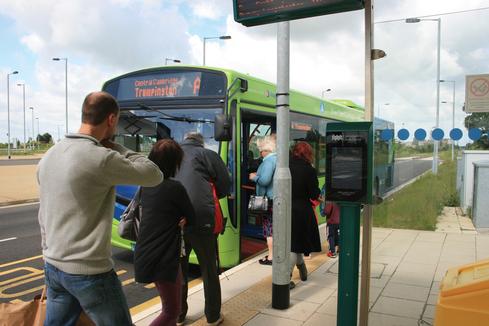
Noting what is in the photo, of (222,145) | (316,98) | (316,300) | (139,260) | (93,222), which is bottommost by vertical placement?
(316,300)

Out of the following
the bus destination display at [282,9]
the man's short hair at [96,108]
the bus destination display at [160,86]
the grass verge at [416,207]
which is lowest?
the grass verge at [416,207]

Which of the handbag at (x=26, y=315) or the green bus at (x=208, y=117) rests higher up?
the green bus at (x=208, y=117)

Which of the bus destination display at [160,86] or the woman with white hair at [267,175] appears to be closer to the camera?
the woman with white hair at [267,175]

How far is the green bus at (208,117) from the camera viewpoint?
21.9 feet

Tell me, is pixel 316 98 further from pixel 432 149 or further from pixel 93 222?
pixel 432 149

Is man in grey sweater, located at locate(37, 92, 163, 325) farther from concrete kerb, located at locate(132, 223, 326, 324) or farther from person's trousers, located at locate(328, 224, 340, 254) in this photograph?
person's trousers, located at locate(328, 224, 340, 254)

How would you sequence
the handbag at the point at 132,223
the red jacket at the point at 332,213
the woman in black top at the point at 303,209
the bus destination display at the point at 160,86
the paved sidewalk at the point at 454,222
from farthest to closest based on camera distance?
1. the paved sidewalk at the point at 454,222
2. the red jacket at the point at 332,213
3. the bus destination display at the point at 160,86
4. the woman in black top at the point at 303,209
5. the handbag at the point at 132,223

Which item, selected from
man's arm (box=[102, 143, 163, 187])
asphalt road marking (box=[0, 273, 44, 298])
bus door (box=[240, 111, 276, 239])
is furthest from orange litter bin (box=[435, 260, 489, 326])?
bus door (box=[240, 111, 276, 239])

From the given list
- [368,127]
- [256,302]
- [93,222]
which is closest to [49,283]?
[93,222]

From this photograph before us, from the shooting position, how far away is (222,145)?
6633 millimetres

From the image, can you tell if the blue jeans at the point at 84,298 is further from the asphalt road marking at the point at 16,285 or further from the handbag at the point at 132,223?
the asphalt road marking at the point at 16,285

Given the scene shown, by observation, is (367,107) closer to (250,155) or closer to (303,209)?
(303,209)

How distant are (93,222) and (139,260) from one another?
1097 millimetres

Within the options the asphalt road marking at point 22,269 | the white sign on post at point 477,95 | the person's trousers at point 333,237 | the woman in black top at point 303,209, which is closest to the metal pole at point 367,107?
the woman in black top at point 303,209
